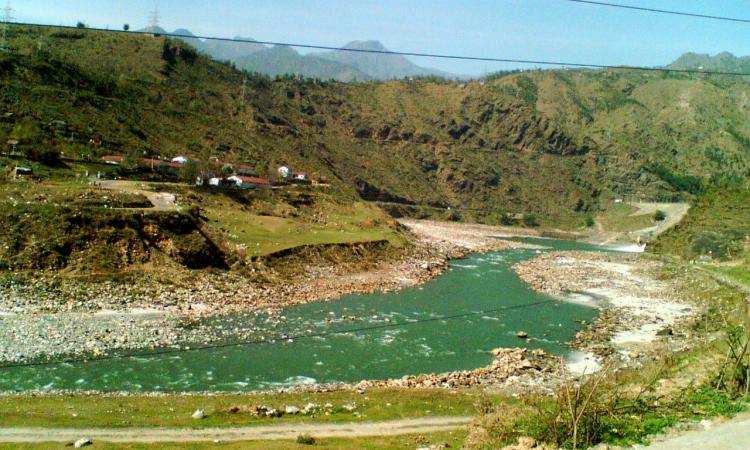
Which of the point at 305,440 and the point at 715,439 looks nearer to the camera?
the point at 715,439

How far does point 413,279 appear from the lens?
42344 millimetres

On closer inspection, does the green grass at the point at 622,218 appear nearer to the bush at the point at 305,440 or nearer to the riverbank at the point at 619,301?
the riverbank at the point at 619,301

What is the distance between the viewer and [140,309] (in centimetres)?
2700

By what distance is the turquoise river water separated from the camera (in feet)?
63.3

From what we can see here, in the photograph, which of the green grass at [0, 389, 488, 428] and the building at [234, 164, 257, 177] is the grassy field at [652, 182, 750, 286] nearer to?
the green grass at [0, 389, 488, 428]

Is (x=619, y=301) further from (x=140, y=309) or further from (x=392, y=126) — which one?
(x=392, y=126)

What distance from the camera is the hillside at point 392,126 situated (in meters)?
63.7

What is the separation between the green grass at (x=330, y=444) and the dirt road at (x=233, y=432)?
1.31 ft

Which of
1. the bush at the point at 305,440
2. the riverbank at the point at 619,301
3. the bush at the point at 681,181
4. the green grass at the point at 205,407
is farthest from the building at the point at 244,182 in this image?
the bush at the point at 681,181

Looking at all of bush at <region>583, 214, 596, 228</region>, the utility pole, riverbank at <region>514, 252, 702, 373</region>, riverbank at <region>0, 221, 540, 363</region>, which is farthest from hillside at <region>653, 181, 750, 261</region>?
the utility pole

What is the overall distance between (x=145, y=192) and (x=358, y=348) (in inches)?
943

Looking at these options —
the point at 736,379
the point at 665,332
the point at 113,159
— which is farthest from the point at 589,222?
the point at 736,379

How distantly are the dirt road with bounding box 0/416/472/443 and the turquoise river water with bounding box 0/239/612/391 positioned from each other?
4.59m

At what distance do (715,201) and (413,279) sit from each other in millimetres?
54974
